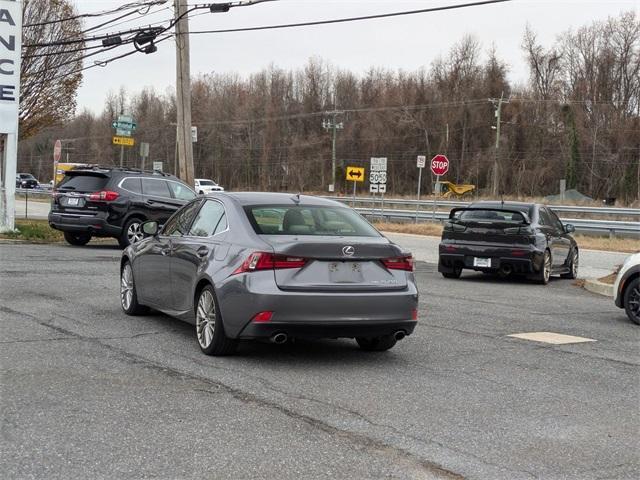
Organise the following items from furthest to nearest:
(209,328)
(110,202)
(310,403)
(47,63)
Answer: (47,63) → (110,202) → (209,328) → (310,403)

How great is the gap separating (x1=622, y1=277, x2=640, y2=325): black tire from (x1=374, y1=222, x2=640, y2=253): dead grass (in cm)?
1571

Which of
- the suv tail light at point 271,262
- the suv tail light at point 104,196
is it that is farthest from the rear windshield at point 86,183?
the suv tail light at point 271,262

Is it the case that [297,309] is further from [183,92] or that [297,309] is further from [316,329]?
[183,92]

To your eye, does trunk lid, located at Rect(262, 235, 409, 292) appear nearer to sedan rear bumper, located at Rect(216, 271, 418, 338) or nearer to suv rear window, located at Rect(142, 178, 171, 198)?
sedan rear bumper, located at Rect(216, 271, 418, 338)

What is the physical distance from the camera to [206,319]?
25.6 feet

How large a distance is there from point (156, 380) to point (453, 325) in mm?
4593

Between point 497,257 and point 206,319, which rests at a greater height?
point 206,319

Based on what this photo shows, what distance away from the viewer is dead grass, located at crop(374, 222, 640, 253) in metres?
27.0

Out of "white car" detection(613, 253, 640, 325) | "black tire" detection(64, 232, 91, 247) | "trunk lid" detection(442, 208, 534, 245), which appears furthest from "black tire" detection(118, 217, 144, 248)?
"white car" detection(613, 253, 640, 325)

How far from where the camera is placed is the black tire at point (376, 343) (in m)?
8.19

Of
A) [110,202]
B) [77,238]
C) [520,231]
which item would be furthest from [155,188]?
[520,231]

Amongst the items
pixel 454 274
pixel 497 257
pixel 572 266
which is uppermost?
pixel 497 257

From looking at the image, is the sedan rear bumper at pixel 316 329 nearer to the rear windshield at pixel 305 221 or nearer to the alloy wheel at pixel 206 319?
the alloy wheel at pixel 206 319

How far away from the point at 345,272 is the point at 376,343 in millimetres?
1173
